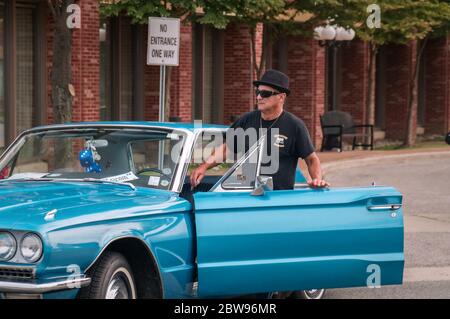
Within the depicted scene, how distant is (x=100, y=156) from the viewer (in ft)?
26.7

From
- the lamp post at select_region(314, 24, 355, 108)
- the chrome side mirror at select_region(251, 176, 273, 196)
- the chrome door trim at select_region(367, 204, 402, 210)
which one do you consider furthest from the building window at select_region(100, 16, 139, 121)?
the chrome door trim at select_region(367, 204, 402, 210)

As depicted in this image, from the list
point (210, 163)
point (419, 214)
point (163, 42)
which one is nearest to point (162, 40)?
point (163, 42)

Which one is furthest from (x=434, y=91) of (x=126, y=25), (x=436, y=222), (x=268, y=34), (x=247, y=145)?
(x=247, y=145)

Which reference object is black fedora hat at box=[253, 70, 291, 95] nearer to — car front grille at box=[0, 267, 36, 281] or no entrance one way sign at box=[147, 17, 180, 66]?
car front grille at box=[0, 267, 36, 281]

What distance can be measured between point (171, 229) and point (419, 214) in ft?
30.7

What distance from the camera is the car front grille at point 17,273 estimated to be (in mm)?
6348

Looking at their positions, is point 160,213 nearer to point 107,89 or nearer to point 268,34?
point 107,89

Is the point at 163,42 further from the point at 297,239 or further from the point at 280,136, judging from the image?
the point at 297,239

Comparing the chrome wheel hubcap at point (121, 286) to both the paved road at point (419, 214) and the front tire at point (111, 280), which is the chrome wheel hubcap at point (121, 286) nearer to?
the front tire at point (111, 280)

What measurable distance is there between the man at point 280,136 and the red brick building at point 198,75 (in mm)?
11948

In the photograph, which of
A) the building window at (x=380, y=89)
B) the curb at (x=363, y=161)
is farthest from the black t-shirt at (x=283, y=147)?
the building window at (x=380, y=89)

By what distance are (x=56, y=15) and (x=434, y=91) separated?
84.1ft

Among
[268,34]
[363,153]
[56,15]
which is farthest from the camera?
[363,153]
